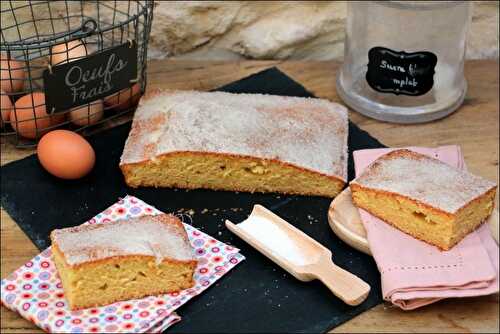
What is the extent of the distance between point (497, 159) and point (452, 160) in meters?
0.14

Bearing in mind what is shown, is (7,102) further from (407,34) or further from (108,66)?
(407,34)

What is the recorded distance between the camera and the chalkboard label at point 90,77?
1499 millimetres

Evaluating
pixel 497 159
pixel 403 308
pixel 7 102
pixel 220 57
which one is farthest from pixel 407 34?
pixel 7 102

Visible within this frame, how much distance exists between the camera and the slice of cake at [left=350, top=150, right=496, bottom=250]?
1287mm

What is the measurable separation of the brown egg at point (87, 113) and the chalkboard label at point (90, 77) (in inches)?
2.2

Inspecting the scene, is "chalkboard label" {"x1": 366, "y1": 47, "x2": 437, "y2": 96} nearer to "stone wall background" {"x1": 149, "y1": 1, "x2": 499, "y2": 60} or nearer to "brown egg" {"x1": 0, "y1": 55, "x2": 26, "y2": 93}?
"stone wall background" {"x1": 149, "y1": 1, "x2": 499, "y2": 60}

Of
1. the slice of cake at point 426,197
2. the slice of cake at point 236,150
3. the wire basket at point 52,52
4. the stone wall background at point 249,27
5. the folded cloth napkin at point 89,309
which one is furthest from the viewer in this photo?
the stone wall background at point 249,27

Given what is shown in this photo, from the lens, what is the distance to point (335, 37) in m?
1.98

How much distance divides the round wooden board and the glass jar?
36cm

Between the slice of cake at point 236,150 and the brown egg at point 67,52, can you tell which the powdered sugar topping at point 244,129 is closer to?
the slice of cake at point 236,150

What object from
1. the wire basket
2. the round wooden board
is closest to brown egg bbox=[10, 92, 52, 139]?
the wire basket

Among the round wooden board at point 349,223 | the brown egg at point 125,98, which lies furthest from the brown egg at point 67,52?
the round wooden board at point 349,223

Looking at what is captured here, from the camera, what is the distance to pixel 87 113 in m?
1.64

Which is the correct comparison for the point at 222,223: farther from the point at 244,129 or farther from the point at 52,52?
the point at 52,52
